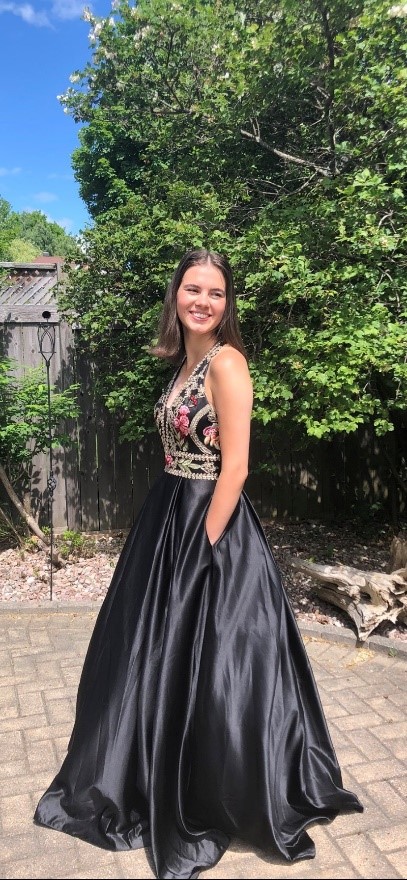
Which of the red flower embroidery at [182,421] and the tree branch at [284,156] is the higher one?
the tree branch at [284,156]

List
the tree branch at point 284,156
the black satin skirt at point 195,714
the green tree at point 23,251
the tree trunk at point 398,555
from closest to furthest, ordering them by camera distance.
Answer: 1. the black satin skirt at point 195,714
2. the tree trunk at point 398,555
3. the tree branch at point 284,156
4. the green tree at point 23,251

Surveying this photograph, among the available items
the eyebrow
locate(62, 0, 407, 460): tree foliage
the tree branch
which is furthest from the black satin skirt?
the tree branch

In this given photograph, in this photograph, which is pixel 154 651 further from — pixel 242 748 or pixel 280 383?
pixel 280 383

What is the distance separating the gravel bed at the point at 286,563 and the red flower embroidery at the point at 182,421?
2.20 meters

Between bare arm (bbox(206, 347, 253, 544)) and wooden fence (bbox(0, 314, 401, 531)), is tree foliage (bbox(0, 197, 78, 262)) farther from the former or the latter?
bare arm (bbox(206, 347, 253, 544))

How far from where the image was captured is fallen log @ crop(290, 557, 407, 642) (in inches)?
137

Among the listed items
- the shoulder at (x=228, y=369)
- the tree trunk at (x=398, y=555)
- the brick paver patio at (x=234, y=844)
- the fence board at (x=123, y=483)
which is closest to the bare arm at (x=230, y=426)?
the shoulder at (x=228, y=369)

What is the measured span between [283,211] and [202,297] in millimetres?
2133

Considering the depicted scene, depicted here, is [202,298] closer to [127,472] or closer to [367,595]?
[367,595]

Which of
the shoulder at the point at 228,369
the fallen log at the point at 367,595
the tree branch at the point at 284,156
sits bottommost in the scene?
the fallen log at the point at 367,595

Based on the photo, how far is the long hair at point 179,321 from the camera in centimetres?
201

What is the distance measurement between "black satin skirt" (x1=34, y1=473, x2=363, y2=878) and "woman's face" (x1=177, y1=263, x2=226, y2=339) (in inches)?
20.0

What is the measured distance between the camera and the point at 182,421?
1984mm

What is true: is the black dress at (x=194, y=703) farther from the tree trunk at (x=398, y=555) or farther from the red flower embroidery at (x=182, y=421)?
the tree trunk at (x=398, y=555)
